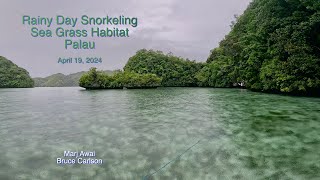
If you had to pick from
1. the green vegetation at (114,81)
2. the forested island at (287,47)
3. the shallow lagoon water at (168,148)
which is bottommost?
the shallow lagoon water at (168,148)

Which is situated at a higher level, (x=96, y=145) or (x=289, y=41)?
(x=289, y=41)

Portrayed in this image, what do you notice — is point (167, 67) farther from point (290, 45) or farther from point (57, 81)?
point (57, 81)

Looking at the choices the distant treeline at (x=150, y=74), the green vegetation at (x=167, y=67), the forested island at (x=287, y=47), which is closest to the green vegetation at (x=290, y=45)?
the forested island at (x=287, y=47)

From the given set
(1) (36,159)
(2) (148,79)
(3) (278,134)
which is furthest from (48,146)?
(2) (148,79)

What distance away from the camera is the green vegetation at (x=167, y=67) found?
63.9 meters

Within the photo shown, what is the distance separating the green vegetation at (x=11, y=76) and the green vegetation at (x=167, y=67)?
2556 centimetres

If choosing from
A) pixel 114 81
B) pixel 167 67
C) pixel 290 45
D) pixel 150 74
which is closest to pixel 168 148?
pixel 290 45

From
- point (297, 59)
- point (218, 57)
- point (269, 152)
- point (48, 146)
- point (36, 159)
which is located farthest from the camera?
point (218, 57)

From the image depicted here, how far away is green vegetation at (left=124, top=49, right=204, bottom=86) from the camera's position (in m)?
63.9

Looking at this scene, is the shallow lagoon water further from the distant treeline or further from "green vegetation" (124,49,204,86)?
"green vegetation" (124,49,204,86)

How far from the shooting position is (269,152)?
5430mm

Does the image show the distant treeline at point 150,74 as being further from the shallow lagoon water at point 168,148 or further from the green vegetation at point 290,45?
the shallow lagoon water at point 168,148

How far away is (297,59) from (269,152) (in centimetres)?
1395

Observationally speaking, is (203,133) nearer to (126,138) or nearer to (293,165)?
(126,138)
